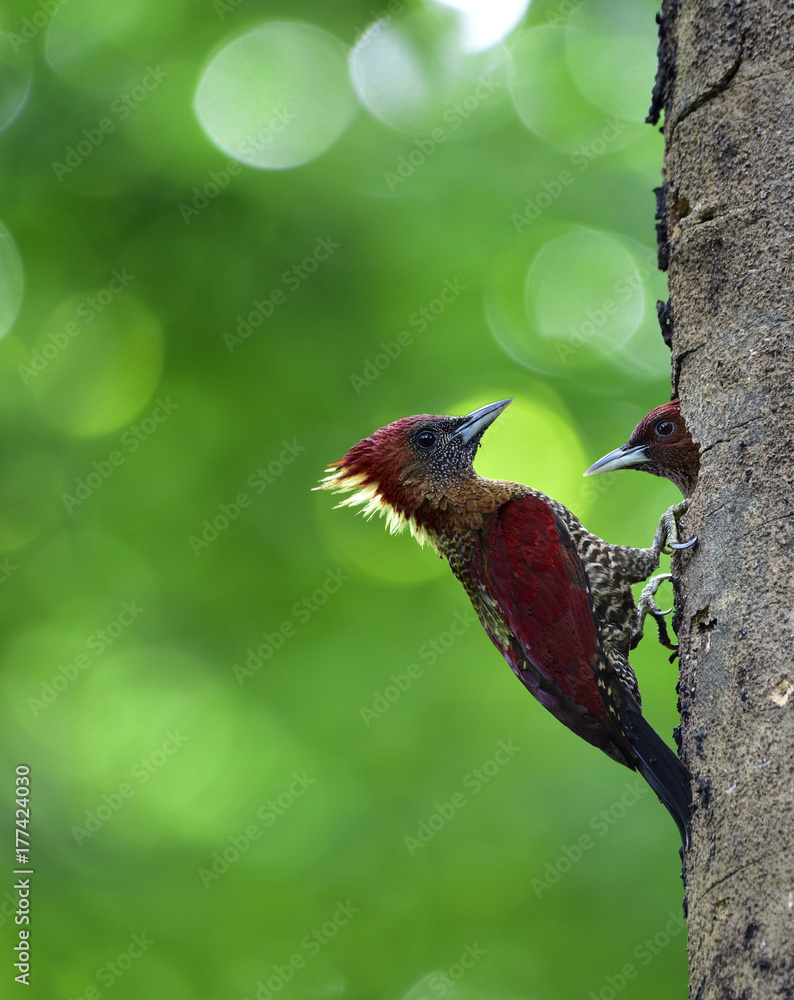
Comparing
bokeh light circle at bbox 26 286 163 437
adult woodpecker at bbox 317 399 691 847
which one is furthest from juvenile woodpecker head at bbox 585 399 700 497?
bokeh light circle at bbox 26 286 163 437

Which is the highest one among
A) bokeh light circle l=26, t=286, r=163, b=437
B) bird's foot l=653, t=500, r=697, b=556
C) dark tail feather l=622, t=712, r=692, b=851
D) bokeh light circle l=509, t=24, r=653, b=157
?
bokeh light circle l=509, t=24, r=653, b=157

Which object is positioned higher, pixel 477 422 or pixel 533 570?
pixel 477 422

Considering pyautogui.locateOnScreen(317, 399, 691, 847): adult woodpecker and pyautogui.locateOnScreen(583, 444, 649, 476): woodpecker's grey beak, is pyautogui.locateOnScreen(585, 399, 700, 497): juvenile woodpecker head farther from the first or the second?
pyautogui.locateOnScreen(317, 399, 691, 847): adult woodpecker

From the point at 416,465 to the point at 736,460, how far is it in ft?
6.06

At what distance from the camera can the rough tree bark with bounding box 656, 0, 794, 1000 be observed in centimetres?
160

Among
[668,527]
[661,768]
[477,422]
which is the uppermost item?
[668,527]

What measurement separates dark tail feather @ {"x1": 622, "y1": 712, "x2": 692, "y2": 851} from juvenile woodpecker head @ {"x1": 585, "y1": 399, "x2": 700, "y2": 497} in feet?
2.75

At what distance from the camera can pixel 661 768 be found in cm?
293

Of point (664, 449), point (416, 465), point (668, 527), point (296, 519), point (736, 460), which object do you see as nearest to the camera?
point (736, 460)

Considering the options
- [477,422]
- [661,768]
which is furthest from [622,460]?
[661,768]

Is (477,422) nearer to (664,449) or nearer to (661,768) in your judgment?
(664,449)

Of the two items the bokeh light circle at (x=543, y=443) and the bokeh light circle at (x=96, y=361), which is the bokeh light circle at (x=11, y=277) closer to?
the bokeh light circle at (x=96, y=361)

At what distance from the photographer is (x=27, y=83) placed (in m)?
5.93

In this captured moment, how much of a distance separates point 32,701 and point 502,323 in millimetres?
3842
